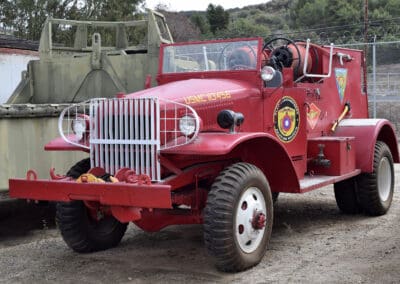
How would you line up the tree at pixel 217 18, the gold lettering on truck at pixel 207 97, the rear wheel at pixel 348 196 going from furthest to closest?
the tree at pixel 217 18 < the rear wheel at pixel 348 196 < the gold lettering on truck at pixel 207 97

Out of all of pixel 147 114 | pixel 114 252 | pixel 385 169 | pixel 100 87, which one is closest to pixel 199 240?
pixel 114 252

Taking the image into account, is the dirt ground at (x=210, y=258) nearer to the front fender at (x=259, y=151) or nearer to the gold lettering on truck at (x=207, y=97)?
the front fender at (x=259, y=151)

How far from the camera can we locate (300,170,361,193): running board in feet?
20.2

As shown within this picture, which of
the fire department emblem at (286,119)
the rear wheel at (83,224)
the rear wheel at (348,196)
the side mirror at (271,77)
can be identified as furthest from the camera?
the rear wheel at (348,196)

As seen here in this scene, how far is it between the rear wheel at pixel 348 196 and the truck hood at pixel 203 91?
229cm

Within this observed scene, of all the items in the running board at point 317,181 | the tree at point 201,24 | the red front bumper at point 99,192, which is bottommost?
the running board at point 317,181

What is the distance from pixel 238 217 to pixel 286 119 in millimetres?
1648

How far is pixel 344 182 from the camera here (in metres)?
7.73

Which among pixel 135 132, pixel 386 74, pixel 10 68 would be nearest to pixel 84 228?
pixel 135 132

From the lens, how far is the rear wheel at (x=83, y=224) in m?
5.80

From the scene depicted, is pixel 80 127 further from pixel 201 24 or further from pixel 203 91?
pixel 201 24

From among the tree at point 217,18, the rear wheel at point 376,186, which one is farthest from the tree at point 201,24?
the rear wheel at point 376,186

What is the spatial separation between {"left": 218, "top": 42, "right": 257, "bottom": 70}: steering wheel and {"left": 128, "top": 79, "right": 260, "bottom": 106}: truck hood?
22cm

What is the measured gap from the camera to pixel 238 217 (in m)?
5.12
